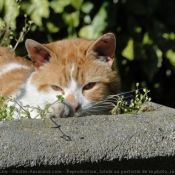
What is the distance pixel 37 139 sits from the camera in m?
2.26

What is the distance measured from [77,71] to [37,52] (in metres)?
0.27

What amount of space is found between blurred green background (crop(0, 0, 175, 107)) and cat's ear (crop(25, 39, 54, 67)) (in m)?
1.27

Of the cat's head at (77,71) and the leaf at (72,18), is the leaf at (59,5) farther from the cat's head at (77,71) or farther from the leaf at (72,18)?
the cat's head at (77,71)

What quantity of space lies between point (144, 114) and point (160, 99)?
2701mm

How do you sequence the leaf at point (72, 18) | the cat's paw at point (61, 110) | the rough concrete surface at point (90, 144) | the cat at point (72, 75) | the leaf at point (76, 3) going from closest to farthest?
the rough concrete surface at point (90, 144) < the cat's paw at point (61, 110) < the cat at point (72, 75) < the leaf at point (76, 3) < the leaf at point (72, 18)

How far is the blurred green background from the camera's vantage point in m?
4.66

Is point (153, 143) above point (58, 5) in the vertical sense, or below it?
below

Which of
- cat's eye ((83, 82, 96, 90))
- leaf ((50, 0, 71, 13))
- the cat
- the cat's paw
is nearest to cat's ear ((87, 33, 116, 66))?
the cat

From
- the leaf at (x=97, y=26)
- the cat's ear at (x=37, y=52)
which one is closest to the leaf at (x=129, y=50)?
the leaf at (x=97, y=26)

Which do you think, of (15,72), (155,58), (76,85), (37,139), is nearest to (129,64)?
(155,58)

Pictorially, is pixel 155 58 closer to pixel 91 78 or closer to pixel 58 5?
pixel 58 5

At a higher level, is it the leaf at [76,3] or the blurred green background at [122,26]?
the leaf at [76,3]

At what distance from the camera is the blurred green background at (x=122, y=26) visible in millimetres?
4664

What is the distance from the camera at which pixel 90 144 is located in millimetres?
2299
